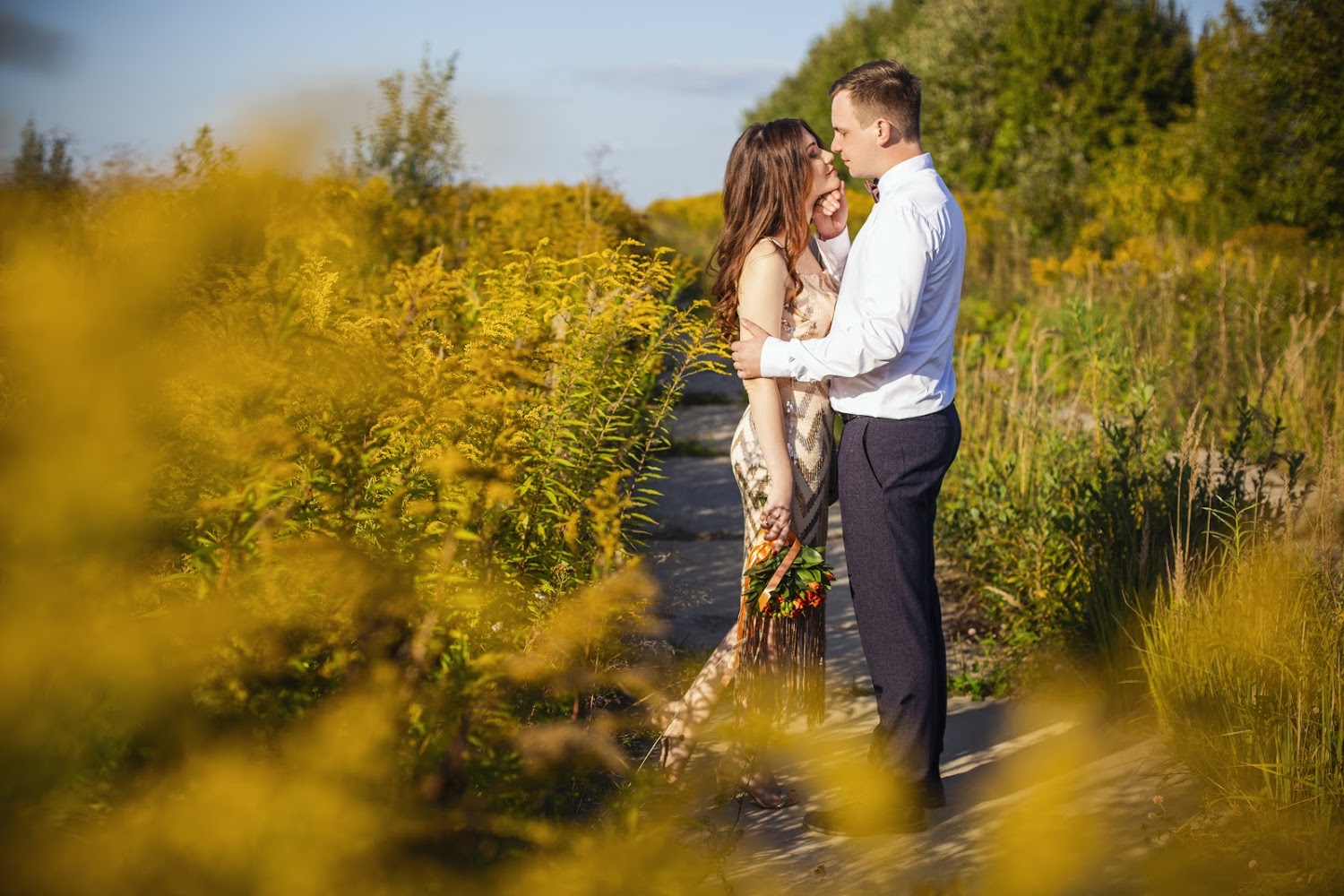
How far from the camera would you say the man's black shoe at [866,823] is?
3.23 m

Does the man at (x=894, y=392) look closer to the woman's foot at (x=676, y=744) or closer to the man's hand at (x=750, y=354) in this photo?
the man's hand at (x=750, y=354)

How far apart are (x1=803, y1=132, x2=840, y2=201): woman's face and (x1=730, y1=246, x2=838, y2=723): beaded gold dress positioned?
245 millimetres

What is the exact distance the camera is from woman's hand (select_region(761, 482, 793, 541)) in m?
3.27

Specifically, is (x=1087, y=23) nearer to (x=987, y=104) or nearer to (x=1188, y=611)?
(x=987, y=104)

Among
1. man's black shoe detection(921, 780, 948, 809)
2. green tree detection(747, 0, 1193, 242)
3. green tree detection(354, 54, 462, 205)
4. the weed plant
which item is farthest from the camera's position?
green tree detection(747, 0, 1193, 242)

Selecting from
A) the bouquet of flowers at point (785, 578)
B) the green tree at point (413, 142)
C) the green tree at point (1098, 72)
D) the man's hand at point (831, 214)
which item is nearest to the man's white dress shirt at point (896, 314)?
the man's hand at point (831, 214)

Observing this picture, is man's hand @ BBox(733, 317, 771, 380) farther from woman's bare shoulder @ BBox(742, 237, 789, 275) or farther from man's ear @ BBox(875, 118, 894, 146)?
man's ear @ BBox(875, 118, 894, 146)

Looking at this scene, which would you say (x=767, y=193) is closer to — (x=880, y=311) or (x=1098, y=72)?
(x=880, y=311)

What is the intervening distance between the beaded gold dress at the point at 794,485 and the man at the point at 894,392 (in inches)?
3.5

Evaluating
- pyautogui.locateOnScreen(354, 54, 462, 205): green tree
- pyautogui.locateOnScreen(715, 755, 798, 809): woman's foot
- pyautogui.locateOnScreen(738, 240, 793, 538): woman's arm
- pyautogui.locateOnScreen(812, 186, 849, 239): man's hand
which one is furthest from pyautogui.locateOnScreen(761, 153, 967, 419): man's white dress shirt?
pyautogui.locateOnScreen(354, 54, 462, 205): green tree

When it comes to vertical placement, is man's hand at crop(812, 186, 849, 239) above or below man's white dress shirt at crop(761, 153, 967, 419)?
above

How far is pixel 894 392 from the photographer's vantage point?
126 inches

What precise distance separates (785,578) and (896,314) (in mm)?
800

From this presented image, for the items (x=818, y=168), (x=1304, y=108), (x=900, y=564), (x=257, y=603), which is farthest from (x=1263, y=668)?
(x=1304, y=108)
